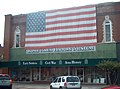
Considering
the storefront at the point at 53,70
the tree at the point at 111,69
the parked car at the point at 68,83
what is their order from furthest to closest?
the storefront at the point at 53,70 < the tree at the point at 111,69 < the parked car at the point at 68,83

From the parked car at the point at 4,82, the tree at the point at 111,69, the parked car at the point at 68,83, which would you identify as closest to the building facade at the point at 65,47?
the tree at the point at 111,69

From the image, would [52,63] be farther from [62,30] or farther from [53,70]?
[62,30]

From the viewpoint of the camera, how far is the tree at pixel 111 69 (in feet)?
113

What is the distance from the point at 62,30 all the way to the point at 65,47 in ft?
→ 8.15

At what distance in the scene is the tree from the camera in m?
34.3

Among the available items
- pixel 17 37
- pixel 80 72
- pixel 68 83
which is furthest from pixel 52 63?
pixel 68 83

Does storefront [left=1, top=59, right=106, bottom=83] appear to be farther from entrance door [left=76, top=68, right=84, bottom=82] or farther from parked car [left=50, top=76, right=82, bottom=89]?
parked car [left=50, top=76, right=82, bottom=89]

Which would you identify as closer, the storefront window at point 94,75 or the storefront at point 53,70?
the storefront window at point 94,75

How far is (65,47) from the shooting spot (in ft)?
133

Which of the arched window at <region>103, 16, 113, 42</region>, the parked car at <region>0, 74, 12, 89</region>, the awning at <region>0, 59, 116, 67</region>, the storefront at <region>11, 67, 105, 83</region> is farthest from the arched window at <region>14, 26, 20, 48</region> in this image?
the parked car at <region>0, 74, 12, 89</region>

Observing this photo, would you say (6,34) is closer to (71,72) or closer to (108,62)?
(71,72)

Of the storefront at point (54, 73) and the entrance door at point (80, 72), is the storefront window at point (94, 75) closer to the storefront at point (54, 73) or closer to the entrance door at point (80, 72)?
the storefront at point (54, 73)

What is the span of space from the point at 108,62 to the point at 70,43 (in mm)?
7645

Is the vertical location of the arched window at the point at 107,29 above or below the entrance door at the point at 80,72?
above
